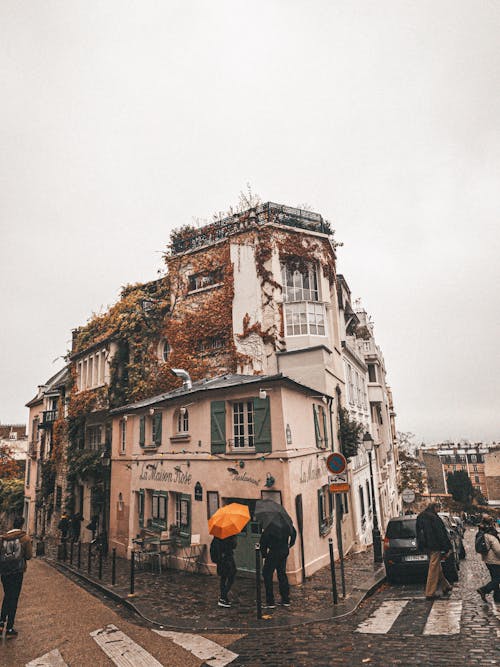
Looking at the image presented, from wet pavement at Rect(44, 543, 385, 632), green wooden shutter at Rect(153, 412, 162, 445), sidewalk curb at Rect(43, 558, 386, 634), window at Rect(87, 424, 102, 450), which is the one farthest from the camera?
window at Rect(87, 424, 102, 450)

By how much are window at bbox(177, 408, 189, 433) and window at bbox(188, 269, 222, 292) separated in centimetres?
→ 892

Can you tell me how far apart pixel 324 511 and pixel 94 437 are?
15448 mm

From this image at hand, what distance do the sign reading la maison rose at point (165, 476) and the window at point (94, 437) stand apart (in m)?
8.78

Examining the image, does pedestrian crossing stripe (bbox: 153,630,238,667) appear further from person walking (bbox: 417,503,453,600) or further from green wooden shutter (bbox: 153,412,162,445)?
green wooden shutter (bbox: 153,412,162,445)

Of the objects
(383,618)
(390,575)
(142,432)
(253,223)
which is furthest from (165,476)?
(253,223)

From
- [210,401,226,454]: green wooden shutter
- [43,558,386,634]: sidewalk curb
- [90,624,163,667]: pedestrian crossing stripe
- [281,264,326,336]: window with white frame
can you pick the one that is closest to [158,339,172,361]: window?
[281,264,326,336]: window with white frame

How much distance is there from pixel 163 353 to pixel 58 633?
54.8 ft

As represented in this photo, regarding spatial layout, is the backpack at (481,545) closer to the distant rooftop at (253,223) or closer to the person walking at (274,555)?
the person walking at (274,555)

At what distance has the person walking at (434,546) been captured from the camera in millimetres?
8586

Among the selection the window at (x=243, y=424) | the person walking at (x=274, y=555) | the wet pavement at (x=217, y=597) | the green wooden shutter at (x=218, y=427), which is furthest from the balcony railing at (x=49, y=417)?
the person walking at (x=274, y=555)

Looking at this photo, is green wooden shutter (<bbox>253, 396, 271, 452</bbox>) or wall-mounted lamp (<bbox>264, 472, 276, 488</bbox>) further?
green wooden shutter (<bbox>253, 396, 271, 452</bbox>)

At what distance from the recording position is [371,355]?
105 feet

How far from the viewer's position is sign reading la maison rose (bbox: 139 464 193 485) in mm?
13922

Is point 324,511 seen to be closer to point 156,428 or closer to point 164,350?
point 156,428
